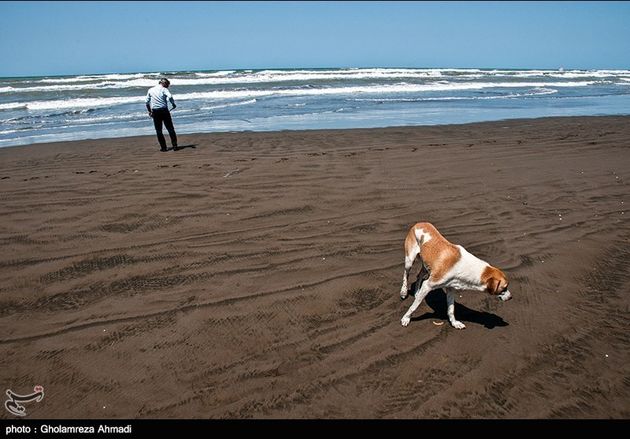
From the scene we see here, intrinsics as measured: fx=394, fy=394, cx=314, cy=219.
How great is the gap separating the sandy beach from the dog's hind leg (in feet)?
0.34

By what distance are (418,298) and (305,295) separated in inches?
50.5

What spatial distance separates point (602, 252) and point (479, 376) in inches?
133

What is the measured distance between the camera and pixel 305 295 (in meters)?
4.45

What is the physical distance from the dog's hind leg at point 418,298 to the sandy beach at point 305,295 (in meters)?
0.10

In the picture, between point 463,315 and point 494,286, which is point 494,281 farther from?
point 463,315

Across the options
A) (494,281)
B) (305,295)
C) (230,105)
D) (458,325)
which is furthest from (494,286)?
(230,105)

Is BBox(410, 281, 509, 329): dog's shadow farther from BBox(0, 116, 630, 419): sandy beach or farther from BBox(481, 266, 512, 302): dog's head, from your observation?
BBox(481, 266, 512, 302): dog's head

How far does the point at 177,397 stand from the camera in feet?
10.3

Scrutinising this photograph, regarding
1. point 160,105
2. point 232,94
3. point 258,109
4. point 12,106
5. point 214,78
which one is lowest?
point 258,109

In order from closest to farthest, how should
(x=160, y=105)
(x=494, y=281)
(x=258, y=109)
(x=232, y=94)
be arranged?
(x=494, y=281) → (x=160, y=105) → (x=258, y=109) → (x=232, y=94)

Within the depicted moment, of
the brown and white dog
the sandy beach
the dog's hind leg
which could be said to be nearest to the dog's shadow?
the sandy beach

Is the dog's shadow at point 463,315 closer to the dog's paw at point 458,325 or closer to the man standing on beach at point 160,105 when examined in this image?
the dog's paw at point 458,325
